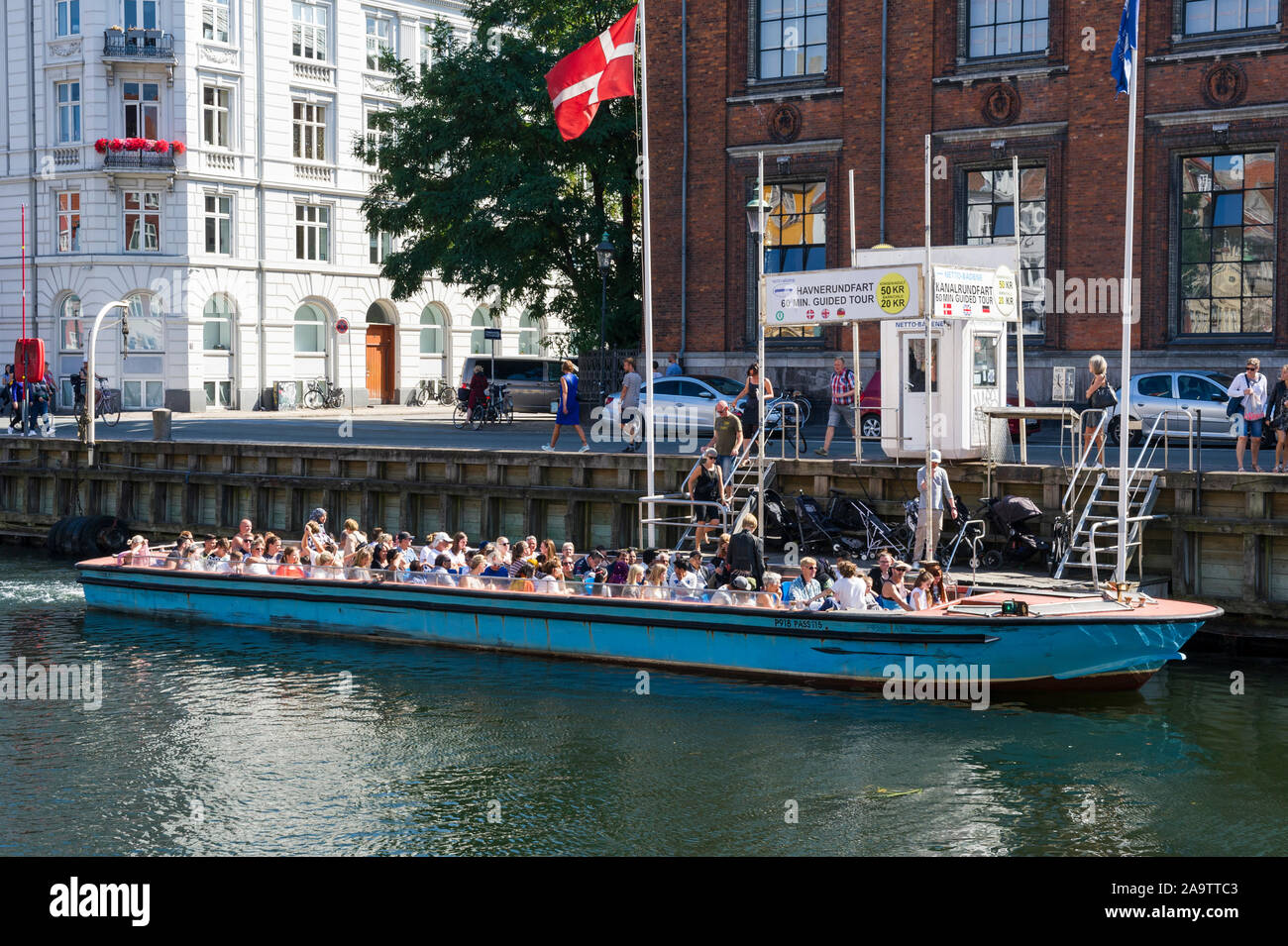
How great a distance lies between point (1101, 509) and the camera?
21547mm

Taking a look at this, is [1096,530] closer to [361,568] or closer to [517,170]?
[361,568]

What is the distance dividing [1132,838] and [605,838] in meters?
4.65

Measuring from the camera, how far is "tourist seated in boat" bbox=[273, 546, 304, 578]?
76.8 ft

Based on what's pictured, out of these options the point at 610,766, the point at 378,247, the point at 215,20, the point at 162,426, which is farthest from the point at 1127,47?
the point at 378,247

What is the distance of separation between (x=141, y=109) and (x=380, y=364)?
13803 millimetres

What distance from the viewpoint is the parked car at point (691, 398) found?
34156mm

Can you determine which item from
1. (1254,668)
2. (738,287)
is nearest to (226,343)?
(738,287)

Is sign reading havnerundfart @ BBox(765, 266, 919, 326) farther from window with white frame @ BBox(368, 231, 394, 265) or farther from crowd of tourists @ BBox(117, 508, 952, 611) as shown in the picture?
window with white frame @ BBox(368, 231, 394, 265)

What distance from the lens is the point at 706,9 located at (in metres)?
38.7

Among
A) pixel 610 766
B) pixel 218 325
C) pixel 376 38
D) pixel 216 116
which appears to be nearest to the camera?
pixel 610 766

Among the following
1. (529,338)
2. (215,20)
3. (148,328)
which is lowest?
(148,328)

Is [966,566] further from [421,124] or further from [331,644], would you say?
[421,124]

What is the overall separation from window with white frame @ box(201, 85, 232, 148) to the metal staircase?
41663 mm

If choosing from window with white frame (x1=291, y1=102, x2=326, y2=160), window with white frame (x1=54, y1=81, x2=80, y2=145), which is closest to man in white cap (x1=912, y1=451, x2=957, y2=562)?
window with white frame (x1=54, y1=81, x2=80, y2=145)
